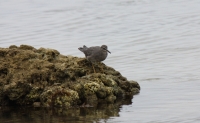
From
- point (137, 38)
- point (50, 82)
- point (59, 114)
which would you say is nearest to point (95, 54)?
point (50, 82)

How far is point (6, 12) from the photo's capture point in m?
Result: 34.1

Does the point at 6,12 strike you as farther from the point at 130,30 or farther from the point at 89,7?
the point at 130,30

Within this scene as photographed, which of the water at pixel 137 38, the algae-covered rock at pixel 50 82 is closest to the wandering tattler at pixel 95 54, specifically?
the algae-covered rock at pixel 50 82

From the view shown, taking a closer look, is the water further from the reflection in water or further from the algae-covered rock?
the algae-covered rock

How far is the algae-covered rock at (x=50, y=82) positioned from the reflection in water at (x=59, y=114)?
0.73ft

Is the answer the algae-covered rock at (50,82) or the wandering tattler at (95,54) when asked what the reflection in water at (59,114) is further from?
the wandering tattler at (95,54)

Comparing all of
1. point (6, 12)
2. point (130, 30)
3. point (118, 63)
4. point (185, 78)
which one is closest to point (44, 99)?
point (185, 78)

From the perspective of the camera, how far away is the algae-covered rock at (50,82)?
453 inches

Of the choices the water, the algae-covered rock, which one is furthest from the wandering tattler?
the water

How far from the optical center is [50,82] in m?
11.8

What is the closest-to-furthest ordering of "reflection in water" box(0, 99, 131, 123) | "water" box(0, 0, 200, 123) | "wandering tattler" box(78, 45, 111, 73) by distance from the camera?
"reflection in water" box(0, 99, 131, 123)
"water" box(0, 0, 200, 123)
"wandering tattler" box(78, 45, 111, 73)

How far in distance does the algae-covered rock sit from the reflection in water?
223 millimetres

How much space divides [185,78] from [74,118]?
474 cm

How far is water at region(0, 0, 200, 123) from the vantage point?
37.6 feet
